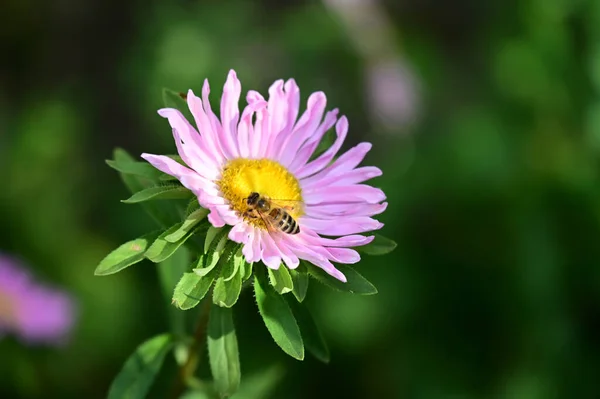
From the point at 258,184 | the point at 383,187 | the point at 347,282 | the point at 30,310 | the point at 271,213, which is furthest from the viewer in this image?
the point at 383,187

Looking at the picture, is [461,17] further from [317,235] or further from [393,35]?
[317,235]

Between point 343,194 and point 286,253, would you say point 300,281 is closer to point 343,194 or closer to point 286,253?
point 286,253

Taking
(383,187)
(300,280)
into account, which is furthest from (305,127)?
(383,187)

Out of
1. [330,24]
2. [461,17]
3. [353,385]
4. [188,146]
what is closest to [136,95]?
[330,24]

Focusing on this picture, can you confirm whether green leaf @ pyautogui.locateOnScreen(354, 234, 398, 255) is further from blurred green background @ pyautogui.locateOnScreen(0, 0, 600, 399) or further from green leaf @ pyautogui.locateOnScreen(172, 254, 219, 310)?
blurred green background @ pyautogui.locateOnScreen(0, 0, 600, 399)

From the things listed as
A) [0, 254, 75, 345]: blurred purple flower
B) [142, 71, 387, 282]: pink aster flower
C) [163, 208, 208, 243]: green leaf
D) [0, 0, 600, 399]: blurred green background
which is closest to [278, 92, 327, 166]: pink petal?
[142, 71, 387, 282]: pink aster flower
